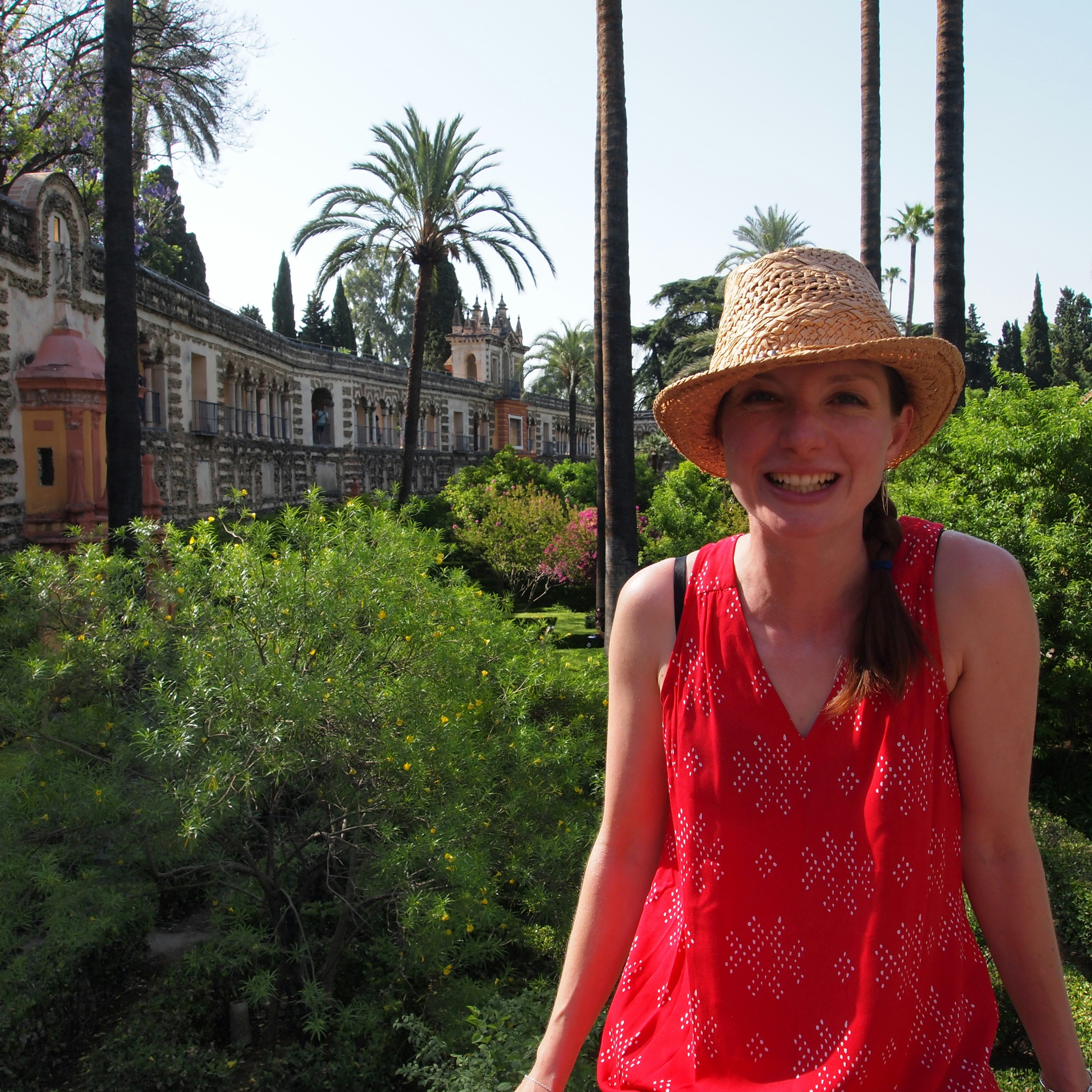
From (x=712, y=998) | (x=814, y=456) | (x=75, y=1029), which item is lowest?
(x=75, y=1029)

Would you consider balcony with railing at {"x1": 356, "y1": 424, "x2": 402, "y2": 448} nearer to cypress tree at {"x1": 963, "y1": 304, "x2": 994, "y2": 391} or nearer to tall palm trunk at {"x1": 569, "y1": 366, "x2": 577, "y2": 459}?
tall palm trunk at {"x1": 569, "y1": 366, "x2": 577, "y2": 459}

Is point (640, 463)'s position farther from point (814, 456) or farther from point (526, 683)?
point (814, 456)

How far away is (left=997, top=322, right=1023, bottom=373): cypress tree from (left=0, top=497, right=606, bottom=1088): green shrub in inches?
2317

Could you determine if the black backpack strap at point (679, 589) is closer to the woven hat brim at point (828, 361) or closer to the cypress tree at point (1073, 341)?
the woven hat brim at point (828, 361)

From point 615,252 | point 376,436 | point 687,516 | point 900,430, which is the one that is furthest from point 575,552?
point 376,436

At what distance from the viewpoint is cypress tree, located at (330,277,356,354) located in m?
51.1

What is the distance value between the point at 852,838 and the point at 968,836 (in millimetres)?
248

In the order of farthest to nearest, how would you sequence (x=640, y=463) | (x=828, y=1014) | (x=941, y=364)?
(x=640, y=463) → (x=941, y=364) → (x=828, y=1014)

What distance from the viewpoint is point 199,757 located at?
5.05 metres

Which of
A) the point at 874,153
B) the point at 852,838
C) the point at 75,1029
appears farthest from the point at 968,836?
the point at 874,153

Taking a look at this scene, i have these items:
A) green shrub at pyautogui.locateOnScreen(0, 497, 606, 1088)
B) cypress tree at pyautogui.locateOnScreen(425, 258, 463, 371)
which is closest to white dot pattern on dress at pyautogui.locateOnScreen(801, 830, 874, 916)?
green shrub at pyautogui.locateOnScreen(0, 497, 606, 1088)

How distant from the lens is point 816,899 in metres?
1.69

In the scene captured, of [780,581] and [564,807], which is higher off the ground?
[780,581]

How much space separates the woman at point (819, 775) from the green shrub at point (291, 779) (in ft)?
10.6
